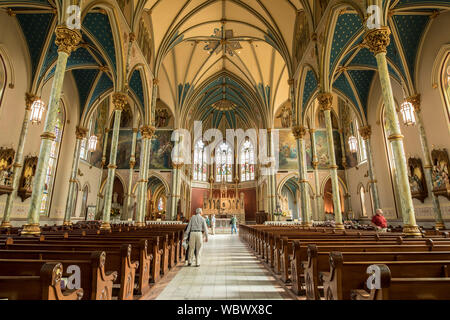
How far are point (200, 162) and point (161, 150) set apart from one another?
33.4 feet

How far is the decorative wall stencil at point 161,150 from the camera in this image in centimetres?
2517

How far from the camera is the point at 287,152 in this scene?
25.5m

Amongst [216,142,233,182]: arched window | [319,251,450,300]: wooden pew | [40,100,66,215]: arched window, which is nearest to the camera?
[319,251,450,300]: wooden pew

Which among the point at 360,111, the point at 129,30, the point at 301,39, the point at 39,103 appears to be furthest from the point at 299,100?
the point at 39,103

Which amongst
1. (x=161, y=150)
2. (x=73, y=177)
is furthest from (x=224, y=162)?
(x=73, y=177)

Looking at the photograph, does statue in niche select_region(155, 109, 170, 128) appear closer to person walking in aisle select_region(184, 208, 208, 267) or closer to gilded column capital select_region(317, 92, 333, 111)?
gilded column capital select_region(317, 92, 333, 111)

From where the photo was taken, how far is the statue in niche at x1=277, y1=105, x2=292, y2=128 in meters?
26.2

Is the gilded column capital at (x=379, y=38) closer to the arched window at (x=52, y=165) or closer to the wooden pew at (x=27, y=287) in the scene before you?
the wooden pew at (x=27, y=287)

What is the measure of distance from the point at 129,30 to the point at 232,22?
9.56 meters

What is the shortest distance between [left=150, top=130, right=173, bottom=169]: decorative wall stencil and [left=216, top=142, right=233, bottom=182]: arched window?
11.4 metres

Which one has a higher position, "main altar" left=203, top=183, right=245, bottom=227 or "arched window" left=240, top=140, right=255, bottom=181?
"arched window" left=240, top=140, right=255, bottom=181

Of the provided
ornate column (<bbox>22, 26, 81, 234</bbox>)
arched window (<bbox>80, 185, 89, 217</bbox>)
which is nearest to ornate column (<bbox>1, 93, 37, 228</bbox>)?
ornate column (<bbox>22, 26, 81, 234</bbox>)

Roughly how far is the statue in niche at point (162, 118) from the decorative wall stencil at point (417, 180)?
2164 centimetres

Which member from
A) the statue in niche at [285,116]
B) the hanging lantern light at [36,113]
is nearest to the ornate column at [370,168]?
the statue in niche at [285,116]
